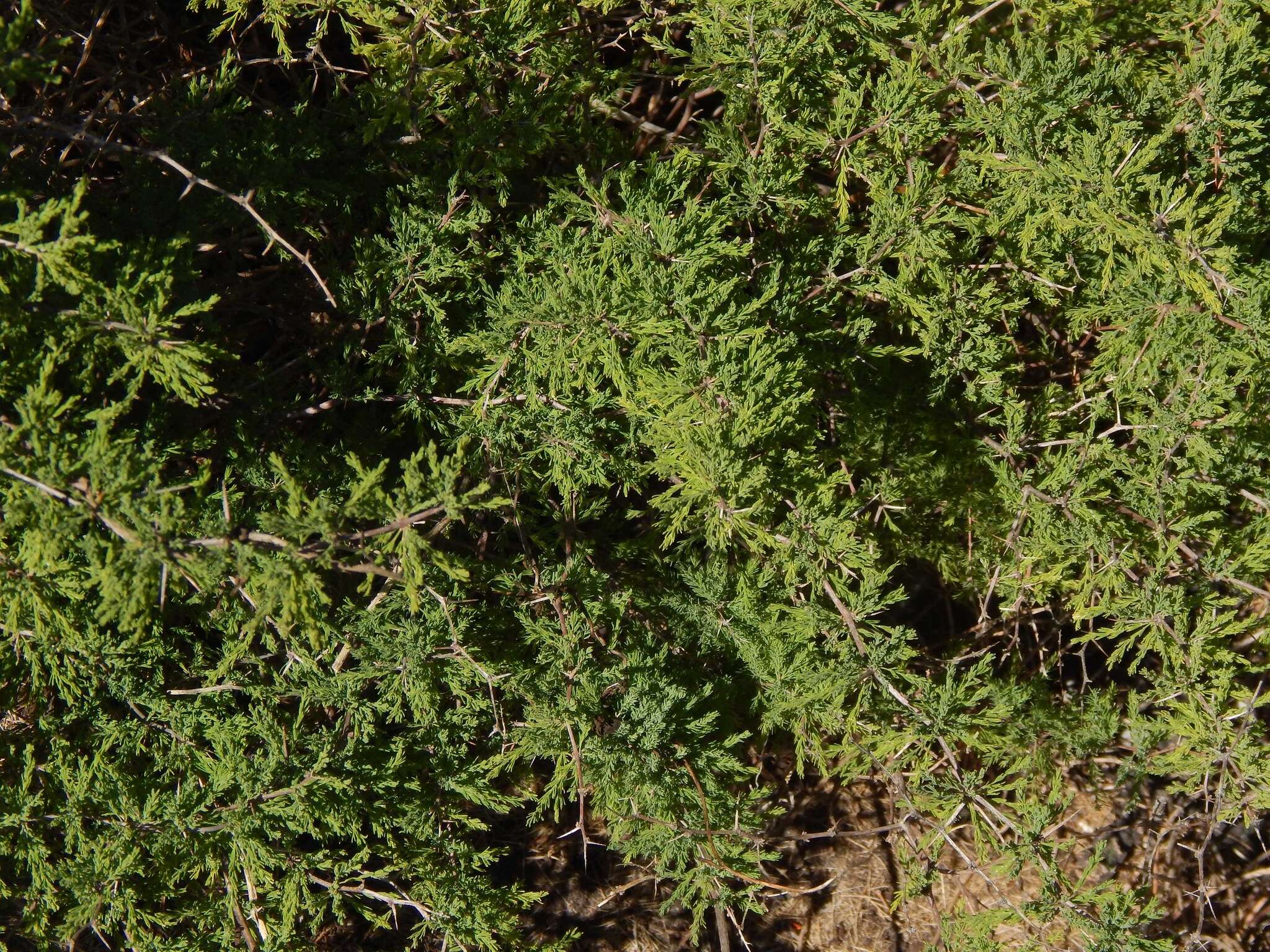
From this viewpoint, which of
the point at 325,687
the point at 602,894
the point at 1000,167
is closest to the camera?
the point at 1000,167

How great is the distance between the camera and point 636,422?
2.01m

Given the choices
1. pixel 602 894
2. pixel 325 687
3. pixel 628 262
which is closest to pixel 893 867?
pixel 602 894

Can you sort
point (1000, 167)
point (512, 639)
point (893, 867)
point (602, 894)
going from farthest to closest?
1. point (893, 867)
2. point (602, 894)
3. point (512, 639)
4. point (1000, 167)

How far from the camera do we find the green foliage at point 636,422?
1.87 metres

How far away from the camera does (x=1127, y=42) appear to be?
2287 millimetres

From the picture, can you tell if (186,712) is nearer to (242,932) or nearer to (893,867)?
(242,932)

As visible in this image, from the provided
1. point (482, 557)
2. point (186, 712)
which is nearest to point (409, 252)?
point (482, 557)

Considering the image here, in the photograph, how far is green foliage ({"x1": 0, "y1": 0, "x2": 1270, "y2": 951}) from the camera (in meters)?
1.87

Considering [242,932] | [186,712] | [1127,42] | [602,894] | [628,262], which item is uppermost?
[1127,42]

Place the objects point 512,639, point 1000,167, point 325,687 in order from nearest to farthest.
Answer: point 1000,167 → point 325,687 → point 512,639

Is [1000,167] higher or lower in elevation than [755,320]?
higher

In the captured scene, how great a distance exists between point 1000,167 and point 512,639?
1436 mm

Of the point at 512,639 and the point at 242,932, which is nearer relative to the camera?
the point at 242,932

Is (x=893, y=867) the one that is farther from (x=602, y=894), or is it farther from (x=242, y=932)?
(x=242, y=932)
